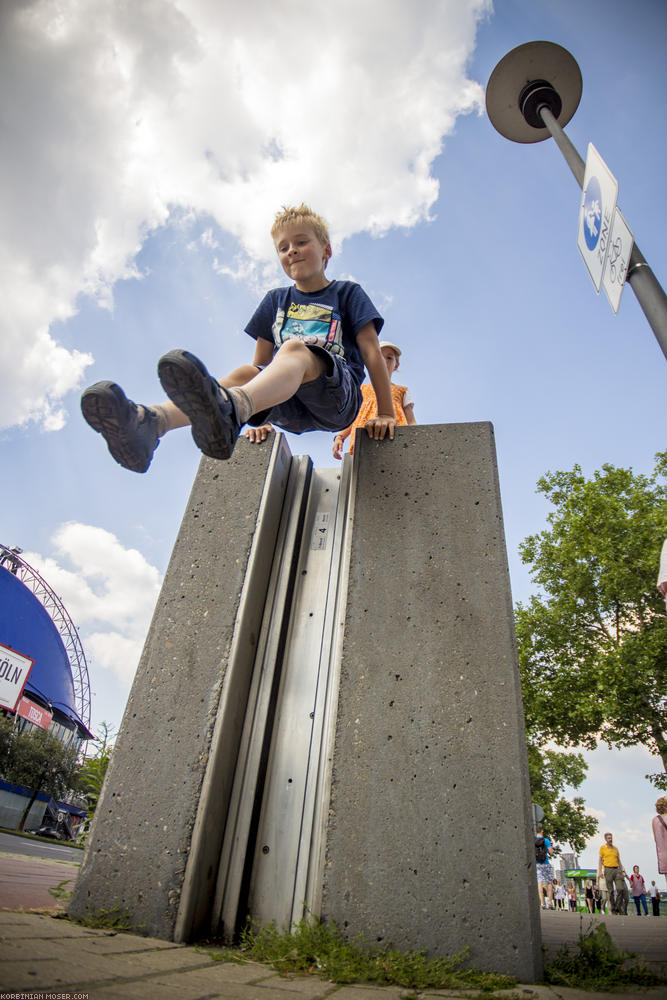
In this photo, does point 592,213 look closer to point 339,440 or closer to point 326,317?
point 326,317

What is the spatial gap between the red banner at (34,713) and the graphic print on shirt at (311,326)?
44740 mm

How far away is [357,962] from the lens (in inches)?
61.5

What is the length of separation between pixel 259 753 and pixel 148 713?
0.49m

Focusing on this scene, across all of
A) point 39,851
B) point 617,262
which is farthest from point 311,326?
point 39,851

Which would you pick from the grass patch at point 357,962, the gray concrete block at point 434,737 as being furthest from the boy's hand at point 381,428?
the grass patch at point 357,962

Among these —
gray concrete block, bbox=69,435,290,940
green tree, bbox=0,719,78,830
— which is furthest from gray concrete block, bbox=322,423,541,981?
green tree, bbox=0,719,78,830

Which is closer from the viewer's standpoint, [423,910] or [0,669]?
[423,910]

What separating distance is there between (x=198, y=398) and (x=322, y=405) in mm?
1068

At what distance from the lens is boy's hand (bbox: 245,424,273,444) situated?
2.89 metres

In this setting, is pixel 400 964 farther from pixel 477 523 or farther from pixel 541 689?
pixel 541 689

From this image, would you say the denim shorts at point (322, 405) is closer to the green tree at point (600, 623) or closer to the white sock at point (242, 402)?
the white sock at point (242, 402)

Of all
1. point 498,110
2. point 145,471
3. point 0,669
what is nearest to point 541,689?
point 498,110

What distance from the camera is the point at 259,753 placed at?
2211mm

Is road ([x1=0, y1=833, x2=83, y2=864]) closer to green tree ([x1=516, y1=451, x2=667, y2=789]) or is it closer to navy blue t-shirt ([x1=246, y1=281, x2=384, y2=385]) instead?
navy blue t-shirt ([x1=246, y1=281, x2=384, y2=385])
